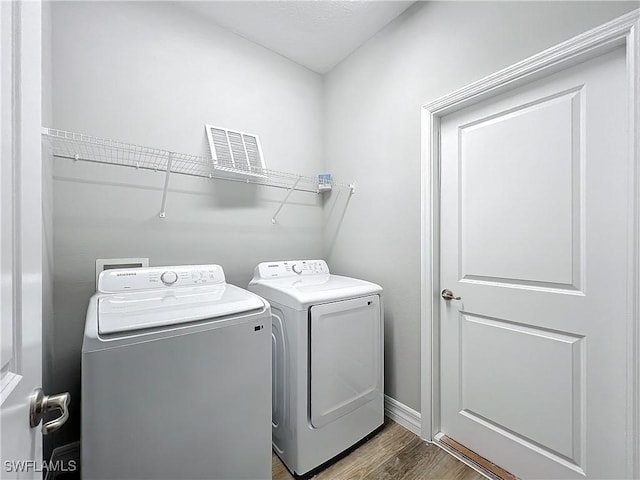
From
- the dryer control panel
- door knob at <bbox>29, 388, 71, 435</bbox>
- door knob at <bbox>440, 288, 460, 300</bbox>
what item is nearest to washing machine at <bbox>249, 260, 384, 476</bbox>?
the dryer control panel

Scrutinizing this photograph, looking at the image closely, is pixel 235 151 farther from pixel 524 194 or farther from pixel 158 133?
pixel 524 194

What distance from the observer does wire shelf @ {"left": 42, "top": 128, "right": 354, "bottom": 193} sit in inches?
57.1

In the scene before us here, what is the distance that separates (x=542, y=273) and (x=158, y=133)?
91.1 inches

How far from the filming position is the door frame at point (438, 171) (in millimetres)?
1062

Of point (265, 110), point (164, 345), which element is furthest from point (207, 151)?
point (164, 345)

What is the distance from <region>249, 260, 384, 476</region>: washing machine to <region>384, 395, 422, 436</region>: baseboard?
0.16m

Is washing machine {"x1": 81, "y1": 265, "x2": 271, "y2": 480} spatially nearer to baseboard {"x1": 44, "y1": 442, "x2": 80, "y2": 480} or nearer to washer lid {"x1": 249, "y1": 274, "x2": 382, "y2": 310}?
washer lid {"x1": 249, "y1": 274, "x2": 382, "y2": 310}

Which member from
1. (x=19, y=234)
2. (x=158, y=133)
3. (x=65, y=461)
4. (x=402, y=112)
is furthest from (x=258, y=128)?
(x=65, y=461)

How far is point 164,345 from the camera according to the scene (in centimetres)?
104

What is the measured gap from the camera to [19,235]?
19.0 inches

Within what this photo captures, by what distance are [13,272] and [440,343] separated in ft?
6.32

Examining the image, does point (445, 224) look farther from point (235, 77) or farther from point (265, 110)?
point (235, 77)

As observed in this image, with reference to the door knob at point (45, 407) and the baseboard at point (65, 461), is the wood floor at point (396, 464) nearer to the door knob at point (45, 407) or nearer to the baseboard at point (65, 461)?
the baseboard at point (65, 461)

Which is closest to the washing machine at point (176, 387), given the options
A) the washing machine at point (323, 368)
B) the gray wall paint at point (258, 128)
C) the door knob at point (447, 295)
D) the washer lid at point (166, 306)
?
the washer lid at point (166, 306)
